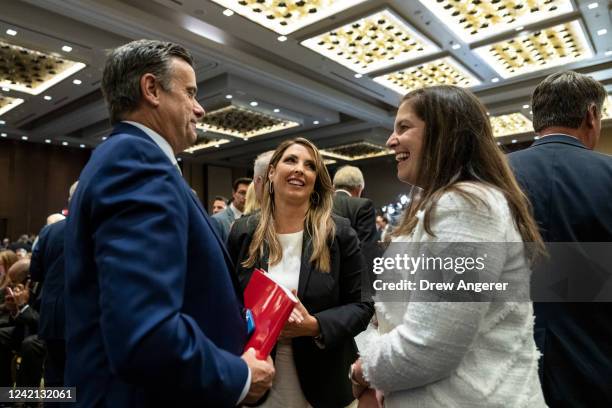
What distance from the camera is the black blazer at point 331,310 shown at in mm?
1576

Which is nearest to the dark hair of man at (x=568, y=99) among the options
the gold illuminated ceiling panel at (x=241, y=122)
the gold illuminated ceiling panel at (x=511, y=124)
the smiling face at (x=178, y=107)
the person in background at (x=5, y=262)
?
the smiling face at (x=178, y=107)

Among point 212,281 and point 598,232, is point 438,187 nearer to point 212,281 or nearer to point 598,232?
point 212,281

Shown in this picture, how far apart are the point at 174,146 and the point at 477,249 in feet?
2.49

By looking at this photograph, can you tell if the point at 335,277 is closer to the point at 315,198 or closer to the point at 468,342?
the point at 315,198

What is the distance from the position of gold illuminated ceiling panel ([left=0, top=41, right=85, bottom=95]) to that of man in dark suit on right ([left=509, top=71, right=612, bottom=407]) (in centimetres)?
756

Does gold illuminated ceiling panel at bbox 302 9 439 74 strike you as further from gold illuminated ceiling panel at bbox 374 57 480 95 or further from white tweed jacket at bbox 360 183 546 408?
white tweed jacket at bbox 360 183 546 408

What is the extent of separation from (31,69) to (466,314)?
8.73m

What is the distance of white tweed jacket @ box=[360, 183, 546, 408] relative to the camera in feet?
3.00

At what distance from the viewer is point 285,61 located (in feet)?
27.1

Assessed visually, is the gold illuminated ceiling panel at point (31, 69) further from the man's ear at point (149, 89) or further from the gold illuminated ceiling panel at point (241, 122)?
the man's ear at point (149, 89)

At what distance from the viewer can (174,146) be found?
1.10 metres

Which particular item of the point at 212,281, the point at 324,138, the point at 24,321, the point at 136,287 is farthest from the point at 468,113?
the point at 324,138

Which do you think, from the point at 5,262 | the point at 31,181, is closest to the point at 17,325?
the point at 5,262

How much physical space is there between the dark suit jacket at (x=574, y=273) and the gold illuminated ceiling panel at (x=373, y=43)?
523cm
